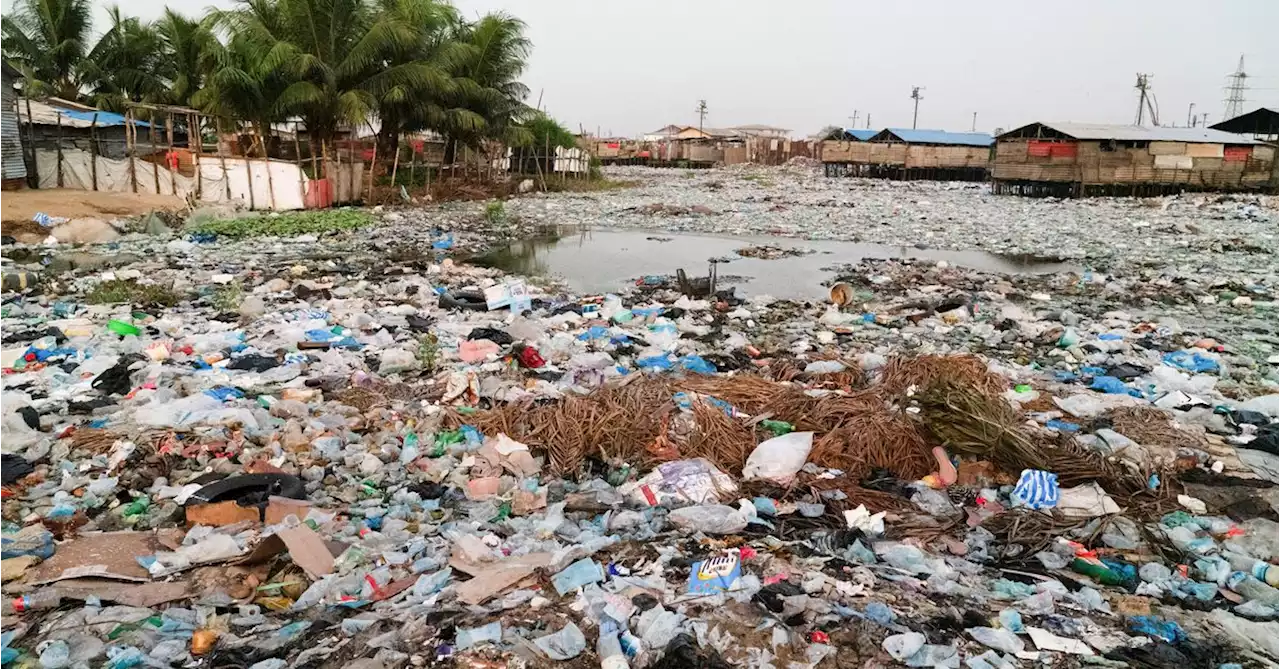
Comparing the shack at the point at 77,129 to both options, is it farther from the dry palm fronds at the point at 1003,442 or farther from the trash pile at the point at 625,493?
the dry palm fronds at the point at 1003,442

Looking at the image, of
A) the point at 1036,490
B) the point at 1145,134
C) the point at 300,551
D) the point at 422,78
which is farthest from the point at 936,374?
the point at 1145,134

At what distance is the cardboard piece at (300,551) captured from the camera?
287 centimetres

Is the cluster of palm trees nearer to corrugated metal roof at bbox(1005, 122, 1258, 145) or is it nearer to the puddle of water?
the puddle of water

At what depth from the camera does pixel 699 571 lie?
2.80 metres

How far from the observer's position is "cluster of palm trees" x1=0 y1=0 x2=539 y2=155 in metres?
16.9

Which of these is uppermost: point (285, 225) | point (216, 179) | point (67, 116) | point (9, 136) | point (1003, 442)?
point (67, 116)

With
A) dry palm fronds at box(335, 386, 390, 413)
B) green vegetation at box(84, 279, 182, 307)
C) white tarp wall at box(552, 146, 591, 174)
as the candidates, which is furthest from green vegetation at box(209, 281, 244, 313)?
white tarp wall at box(552, 146, 591, 174)

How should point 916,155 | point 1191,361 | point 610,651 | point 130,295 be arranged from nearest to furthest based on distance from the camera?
point 610,651
point 1191,361
point 130,295
point 916,155

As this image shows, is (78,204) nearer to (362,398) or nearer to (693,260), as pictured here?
(693,260)

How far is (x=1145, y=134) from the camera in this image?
1057 inches

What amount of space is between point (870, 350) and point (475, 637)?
181 inches

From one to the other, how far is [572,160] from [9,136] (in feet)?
56.6

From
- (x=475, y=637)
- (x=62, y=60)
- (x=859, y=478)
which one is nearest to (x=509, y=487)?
(x=475, y=637)

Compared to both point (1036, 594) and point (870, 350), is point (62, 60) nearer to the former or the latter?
point (870, 350)
